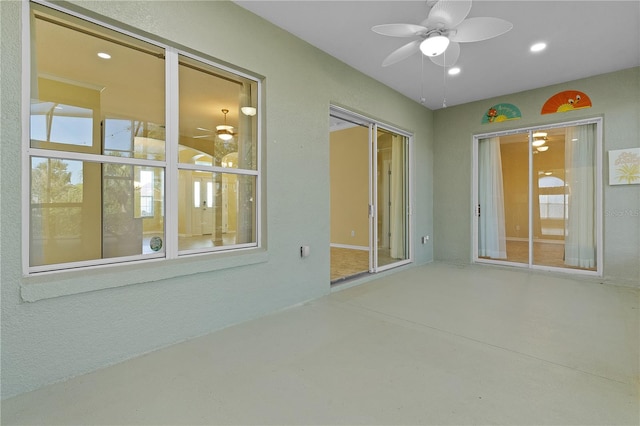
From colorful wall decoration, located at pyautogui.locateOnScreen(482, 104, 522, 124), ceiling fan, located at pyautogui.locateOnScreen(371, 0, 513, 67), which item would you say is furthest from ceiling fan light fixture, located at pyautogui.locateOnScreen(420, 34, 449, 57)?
colorful wall decoration, located at pyautogui.locateOnScreen(482, 104, 522, 124)

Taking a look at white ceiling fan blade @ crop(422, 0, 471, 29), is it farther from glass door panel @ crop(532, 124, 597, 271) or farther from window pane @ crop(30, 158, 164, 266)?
glass door panel @ crop(532, 124, 597, 271)

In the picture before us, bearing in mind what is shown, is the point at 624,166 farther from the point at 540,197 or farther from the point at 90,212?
the point at 90,212

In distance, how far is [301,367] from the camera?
2012 millimetres

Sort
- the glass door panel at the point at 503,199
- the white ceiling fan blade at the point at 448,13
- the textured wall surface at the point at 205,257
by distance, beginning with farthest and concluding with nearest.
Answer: the glass door panel at the point at 503,199
the white ceiling fan blade at the point at 448,13
the textured wall surface at the point at 205,257

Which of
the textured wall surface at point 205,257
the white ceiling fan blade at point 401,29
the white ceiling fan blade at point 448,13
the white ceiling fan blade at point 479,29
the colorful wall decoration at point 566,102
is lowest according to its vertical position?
the textured wall surface at point 205,257

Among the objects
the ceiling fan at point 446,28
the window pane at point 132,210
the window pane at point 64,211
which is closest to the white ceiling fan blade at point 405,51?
the ceiling fan at point 446,28

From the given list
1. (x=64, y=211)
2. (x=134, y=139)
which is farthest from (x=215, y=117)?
(x=64, y=211)

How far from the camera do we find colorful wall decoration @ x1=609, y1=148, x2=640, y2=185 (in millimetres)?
4027

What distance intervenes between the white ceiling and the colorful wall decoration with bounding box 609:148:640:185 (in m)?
1.19

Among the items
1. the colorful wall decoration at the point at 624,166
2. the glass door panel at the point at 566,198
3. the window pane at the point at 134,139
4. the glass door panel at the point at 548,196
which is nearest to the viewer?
the window pane at the point at 134,139

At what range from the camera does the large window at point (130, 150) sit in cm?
196

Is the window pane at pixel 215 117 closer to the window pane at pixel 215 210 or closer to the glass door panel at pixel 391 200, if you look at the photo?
the window pane at pixel 215 210

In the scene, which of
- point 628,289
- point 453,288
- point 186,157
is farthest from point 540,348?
point 186,157

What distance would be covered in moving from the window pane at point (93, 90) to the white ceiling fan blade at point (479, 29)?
251cm
